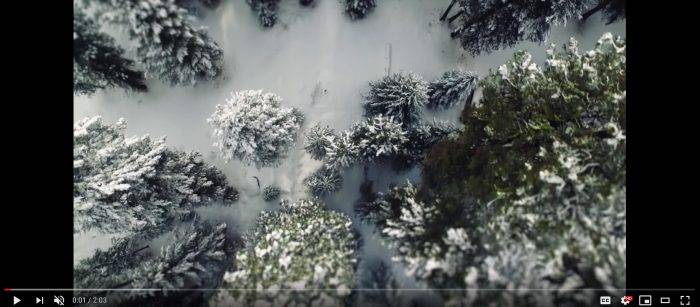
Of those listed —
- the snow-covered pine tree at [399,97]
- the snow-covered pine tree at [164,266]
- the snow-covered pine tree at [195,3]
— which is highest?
the snow-covered pine tree at [195,3]

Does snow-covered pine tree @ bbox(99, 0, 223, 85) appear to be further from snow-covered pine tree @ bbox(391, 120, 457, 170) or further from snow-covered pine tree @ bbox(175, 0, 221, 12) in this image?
snow-covered pine tree @ bbox(391, 120, 457, 170)

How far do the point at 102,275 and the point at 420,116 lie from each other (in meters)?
12.3

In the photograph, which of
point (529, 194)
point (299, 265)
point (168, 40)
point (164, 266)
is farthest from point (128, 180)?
point (529, 194)

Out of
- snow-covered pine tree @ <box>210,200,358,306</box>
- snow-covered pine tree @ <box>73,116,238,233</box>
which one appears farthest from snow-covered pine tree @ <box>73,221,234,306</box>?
snow-covered pine tree @ <box>210,200,358,306</box>

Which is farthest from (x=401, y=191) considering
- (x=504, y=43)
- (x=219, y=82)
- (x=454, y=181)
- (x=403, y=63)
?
(x=219, y=82)

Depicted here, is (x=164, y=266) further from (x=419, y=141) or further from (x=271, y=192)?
Answer: (x=419, y=141)

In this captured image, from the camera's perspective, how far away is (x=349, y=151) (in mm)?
13203

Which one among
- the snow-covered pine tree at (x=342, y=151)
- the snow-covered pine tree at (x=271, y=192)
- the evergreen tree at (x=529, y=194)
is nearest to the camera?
the evergreen tree at (x=529, y=194)

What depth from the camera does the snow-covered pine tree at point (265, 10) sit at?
Answer: 12.9 meters

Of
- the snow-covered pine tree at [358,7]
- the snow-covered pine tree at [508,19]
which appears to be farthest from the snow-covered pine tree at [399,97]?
the snow-covered pine tree at [508,19]

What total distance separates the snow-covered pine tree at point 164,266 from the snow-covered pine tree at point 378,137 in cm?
587

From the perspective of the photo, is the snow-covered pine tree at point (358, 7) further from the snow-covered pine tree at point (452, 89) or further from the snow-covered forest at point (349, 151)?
the snow-covered pine tree at point (452, 89)

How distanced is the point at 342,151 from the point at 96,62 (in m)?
7.58
